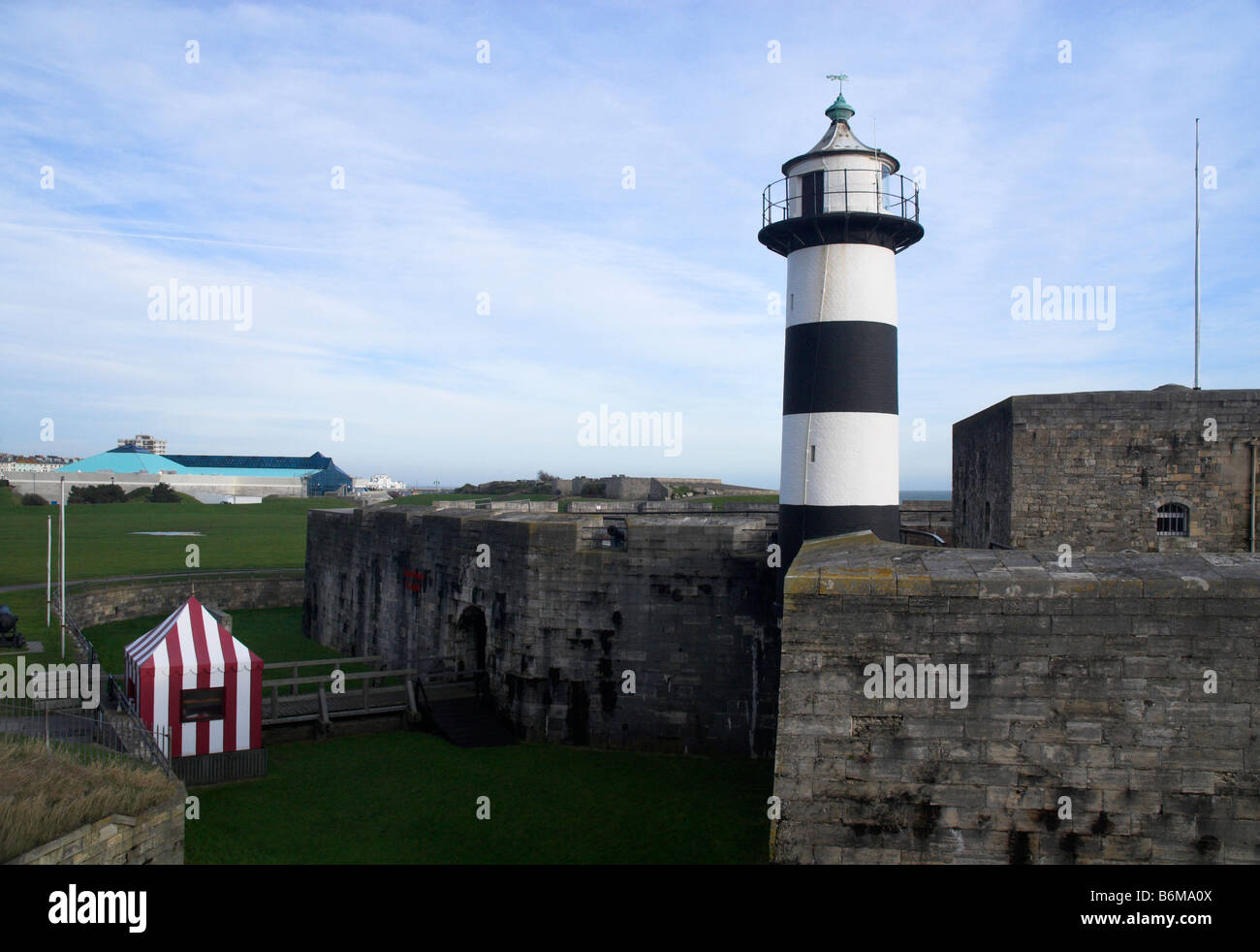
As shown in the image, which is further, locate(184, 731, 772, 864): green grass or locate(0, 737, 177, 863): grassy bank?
locate(184, 731, 772, 864): green grass

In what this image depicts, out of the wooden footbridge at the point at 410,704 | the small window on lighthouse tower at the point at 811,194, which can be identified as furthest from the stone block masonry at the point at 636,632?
the small window on lighthouse tower at the point at 811,194

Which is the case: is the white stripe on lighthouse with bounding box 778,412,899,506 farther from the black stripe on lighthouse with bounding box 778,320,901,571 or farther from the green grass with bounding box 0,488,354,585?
the green grass with bounding box 0,488,354,585

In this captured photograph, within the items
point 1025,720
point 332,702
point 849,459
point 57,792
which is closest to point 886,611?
point 1025,720

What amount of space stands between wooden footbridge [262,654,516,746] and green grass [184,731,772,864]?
1.55 ft

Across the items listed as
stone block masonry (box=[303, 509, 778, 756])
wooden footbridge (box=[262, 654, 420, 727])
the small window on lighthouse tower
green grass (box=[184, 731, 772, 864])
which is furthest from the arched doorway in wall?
the small window on lighthouse tower

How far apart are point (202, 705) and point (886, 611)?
10510 millimetres

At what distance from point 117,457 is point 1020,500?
111 meters

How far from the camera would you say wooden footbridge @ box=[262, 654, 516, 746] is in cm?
1538

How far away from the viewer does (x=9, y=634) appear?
17.0 m

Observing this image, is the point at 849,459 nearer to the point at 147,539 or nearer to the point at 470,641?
the point at 470,641

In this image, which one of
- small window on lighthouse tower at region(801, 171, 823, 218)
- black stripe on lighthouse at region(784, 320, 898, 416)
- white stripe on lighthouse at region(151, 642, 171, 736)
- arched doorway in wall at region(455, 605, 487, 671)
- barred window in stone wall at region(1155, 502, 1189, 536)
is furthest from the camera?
arched doorway in wall at region(455, 605, 487, 671)
